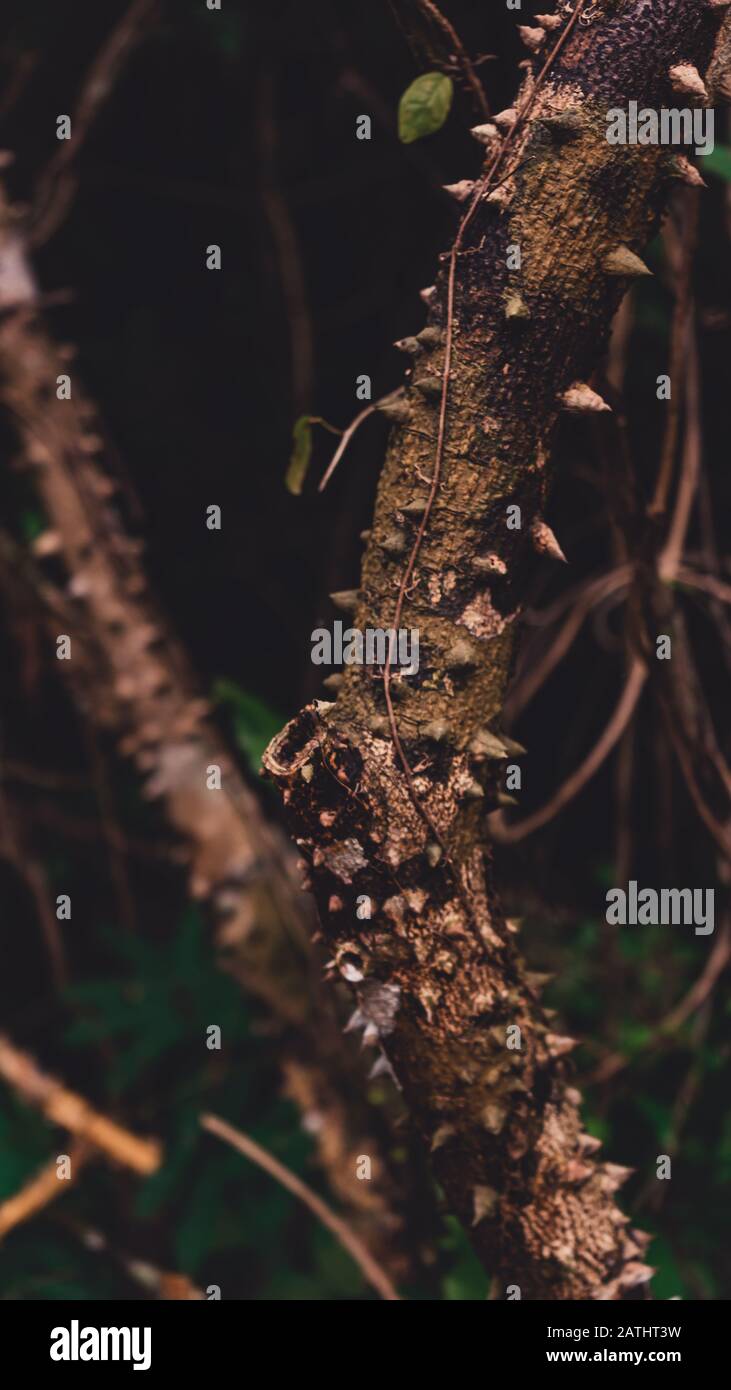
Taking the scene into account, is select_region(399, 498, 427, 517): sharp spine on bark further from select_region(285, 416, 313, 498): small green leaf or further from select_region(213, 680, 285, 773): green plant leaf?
select_region(213, 680, 285, 773): green plant leaf

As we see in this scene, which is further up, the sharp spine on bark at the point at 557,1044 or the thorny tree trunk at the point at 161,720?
the thorny tree trunk at the point at 161,720

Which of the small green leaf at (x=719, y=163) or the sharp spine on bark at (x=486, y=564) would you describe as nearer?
the sharp spine on bark at (x=486, y=564)

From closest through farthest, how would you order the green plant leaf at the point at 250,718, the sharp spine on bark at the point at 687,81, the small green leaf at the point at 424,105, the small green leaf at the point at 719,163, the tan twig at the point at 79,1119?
the sharp spine on bark at the point at 687,81, the small green leaf at the point at 424,105, the small green leaf at the point at 719,163, the green plant leaf at the point at 250,718, the tan twig at the point at 79,1119

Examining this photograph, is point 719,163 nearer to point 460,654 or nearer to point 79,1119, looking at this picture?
point 460,654

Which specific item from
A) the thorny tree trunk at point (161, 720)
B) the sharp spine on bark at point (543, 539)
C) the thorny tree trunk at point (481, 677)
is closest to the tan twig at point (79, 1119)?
the thorny tree trunk at point (161, 720)

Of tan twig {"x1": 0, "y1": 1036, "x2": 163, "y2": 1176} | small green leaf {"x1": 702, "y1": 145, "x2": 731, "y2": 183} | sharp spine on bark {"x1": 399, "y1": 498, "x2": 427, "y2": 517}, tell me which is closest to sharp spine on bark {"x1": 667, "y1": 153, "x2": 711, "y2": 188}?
sharp spine on bark {"x1": 399, "y1": 498, "x2": 427, "y2": 517}

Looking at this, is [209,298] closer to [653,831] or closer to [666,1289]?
[653,831]

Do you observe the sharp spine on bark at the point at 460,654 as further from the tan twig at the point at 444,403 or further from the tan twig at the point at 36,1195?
the tan twig at the point at 36,1195
